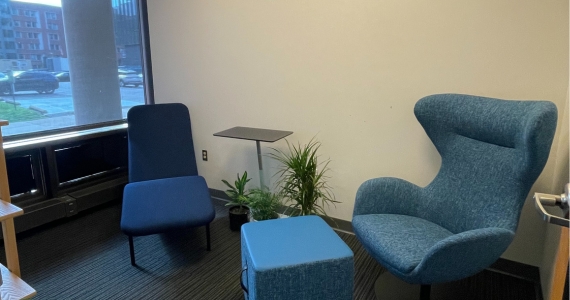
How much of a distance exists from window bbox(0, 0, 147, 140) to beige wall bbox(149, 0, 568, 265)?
26 cm

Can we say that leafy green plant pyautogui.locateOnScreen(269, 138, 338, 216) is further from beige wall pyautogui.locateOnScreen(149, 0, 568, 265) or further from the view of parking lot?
the view of parking lot

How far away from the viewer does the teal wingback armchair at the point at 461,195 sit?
1499mm

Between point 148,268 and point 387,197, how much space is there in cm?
151

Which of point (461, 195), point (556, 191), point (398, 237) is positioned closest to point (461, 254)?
point (398, 237)

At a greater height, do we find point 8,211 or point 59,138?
point 59,138

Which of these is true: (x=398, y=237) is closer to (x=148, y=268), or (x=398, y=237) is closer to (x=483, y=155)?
(x=483, y=155)

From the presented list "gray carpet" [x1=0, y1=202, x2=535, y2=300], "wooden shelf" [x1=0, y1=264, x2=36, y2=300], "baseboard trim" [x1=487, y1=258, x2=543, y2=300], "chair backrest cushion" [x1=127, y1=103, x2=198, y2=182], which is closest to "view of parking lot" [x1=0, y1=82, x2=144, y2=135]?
"chair backrest cushion" [x1=127, y1=103, x2=198, y2=182]

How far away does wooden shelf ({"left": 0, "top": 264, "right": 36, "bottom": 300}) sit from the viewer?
1.55 metres

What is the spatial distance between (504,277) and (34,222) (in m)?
3.15

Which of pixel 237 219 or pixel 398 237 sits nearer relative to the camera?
A: pixel 398 237

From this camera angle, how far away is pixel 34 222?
8.55ft

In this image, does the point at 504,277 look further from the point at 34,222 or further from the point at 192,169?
the point at 34,222

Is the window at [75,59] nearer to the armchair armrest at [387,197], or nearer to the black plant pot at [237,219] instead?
the black plant pot at [237,219]

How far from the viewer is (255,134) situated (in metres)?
2.59
